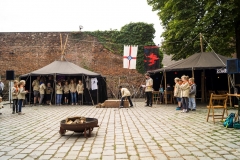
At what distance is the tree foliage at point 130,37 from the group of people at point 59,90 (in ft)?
28.6

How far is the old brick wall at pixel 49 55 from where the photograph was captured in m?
22.0

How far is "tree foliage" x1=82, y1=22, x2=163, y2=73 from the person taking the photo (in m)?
22.2

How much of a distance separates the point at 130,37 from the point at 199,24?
33.9ft

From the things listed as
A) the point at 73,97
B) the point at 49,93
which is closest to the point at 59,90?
the point at 49,93

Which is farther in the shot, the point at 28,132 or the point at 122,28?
the point at 122,28

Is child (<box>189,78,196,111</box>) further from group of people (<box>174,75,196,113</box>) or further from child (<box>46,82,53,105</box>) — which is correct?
child (<box>46,82,53,105</box>)

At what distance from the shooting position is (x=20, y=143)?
175 inches

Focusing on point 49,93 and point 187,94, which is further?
point 49,93

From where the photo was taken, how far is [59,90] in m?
14.3

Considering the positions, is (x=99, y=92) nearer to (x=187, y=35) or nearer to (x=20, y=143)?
(x=187, y=35)

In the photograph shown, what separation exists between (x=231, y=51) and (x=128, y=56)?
6524 mm

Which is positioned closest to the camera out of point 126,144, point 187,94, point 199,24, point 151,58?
point 126,144

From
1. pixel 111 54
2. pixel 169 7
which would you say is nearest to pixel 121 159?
pixel 169 7

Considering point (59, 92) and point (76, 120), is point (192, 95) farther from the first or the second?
point (59, 92)
